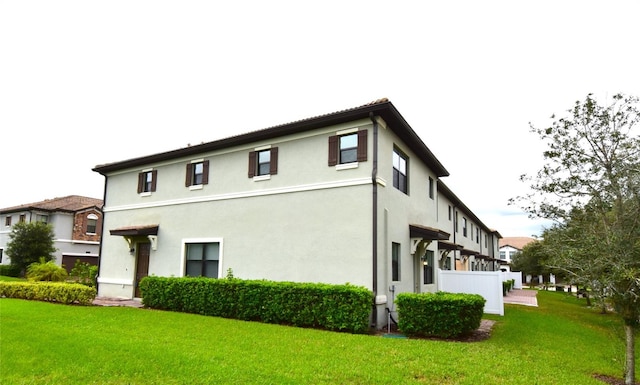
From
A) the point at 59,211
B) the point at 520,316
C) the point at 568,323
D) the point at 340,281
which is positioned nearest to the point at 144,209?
the point at 340,281

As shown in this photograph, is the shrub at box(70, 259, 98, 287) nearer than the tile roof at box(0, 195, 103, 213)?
Yes

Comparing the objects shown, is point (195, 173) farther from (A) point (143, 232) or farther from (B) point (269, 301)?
(B) point (269, 301)

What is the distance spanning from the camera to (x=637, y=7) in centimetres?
864

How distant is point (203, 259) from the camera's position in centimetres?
1455

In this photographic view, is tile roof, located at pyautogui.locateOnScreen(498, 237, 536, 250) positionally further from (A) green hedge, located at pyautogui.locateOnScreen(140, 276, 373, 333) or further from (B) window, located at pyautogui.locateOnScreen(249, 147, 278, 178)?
(A) green hedge, located at pyautogui.locateOnScreen(140, 276, 373, 333)

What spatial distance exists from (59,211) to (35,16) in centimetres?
2576

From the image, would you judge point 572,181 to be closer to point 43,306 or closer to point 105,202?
point 43,306

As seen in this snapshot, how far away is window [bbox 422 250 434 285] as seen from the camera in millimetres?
15366

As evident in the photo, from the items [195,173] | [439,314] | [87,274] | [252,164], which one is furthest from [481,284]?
[87,274]

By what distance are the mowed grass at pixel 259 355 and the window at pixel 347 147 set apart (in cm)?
485

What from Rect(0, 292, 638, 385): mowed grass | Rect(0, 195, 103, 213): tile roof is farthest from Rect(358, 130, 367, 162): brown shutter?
Rect(0, 195, 103, 213): tile roof

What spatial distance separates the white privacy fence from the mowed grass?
4.85 meters

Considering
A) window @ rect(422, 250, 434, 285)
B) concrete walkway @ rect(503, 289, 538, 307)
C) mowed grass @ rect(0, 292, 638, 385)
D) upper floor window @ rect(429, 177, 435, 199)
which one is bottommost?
concrete walkway @ rect(503, 289, 538, 307)

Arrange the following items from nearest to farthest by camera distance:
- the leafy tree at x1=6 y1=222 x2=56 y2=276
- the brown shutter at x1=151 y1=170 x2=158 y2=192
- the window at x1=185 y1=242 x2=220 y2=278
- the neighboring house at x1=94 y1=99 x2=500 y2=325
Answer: the neighboring house at x1=94 y1=99 x2=500 y2=325
the window at x1=185 y1=242 x2=220 y2=278
the brown shutter at x1=151 y1=170 x2=158 y2=192
the leafy tree at x1=6 y1=222 x2=56 y2=276
